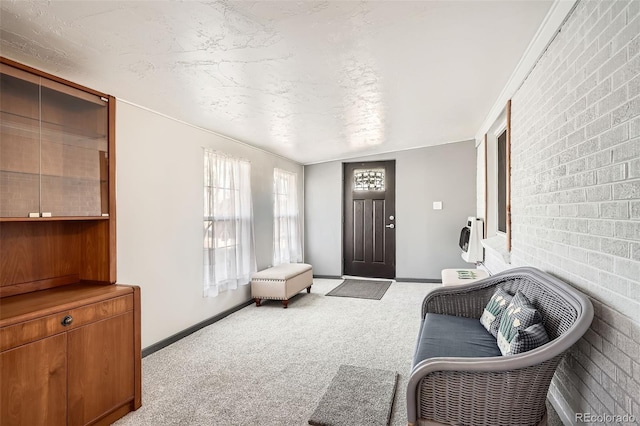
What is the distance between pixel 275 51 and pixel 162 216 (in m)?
1.88

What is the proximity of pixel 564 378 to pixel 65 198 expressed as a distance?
3047 millimetres

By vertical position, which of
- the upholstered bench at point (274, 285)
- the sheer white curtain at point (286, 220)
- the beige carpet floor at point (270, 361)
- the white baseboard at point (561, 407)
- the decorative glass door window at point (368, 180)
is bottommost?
the beige carpet floor at point (270, 361)

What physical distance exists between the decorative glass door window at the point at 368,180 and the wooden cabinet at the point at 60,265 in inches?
184

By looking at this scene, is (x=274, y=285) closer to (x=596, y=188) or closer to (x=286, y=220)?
(x=286, y=220)

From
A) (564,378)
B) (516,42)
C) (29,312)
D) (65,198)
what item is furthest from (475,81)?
(29,312)

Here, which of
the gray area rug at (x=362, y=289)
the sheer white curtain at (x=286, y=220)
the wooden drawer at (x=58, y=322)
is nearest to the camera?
the wooden drawer at (x=58, y=322)

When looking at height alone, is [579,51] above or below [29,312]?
above

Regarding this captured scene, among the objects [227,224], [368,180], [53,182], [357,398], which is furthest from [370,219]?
[53,182]

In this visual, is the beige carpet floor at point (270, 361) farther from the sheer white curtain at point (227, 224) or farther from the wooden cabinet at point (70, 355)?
the sheer white curtain at point (227, 224)

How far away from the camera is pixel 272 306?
178 inches

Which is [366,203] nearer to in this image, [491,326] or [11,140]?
[491,326]

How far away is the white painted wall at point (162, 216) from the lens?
9.13 ft

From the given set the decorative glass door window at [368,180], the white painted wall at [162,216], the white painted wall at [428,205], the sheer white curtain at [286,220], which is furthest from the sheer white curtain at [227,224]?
the decorative glass door window at [368,180]

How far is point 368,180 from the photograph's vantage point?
6.38m
